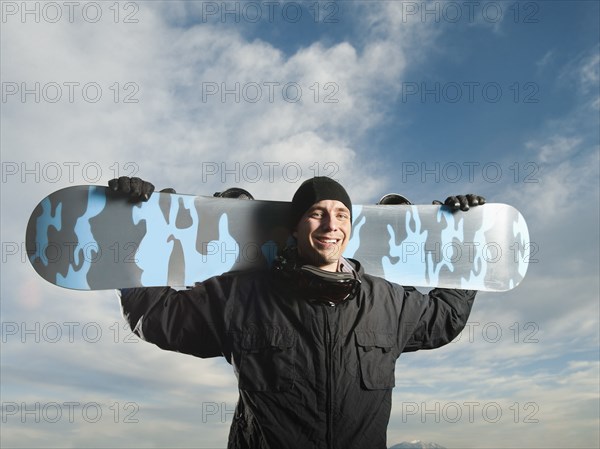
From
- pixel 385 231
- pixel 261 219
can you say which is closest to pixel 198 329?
pixel 261 219

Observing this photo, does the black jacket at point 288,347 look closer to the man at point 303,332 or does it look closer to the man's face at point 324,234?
the man at point 303,332

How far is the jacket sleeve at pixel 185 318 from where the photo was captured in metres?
3.30

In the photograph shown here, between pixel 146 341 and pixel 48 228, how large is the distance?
40.2 inches

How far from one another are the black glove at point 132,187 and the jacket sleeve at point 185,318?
25.7 inches

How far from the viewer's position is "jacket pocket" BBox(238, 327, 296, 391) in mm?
3191

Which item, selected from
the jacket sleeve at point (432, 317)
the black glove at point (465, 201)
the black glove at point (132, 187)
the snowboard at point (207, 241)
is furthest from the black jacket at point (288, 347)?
the black glove at point (465, 201)

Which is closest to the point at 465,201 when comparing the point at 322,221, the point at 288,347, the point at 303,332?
the point at 322,221

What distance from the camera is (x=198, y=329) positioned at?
3352 millimetres

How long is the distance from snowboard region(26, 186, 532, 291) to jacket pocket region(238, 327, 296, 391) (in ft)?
2.12

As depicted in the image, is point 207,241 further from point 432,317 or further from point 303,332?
point 432,317

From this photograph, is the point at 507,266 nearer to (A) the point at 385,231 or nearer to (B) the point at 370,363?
(A) the point at 385,231

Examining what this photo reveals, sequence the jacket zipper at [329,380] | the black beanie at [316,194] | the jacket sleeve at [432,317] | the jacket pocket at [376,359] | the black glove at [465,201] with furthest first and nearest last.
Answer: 1. the black glove at [465,201]
2. the jacket sleeve at [432,317]
3. the black beanie at [316,194]
4. the jacket pocket at [376,359]
5. the jacket zipper at [329,380]

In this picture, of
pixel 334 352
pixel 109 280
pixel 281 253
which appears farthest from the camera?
pixel 109 280

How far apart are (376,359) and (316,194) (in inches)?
38.7
